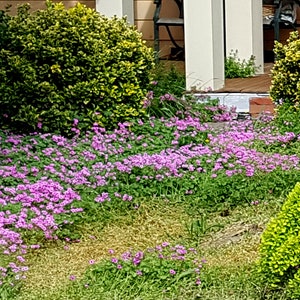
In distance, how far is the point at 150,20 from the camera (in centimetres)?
1174

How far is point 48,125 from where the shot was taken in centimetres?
754

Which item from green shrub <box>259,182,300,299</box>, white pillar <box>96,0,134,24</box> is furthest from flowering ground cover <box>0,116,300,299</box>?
white pillar <box>96,0,134,24</box>

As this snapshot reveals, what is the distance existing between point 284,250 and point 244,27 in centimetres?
636

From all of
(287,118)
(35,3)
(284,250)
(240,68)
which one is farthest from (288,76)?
(35,3)

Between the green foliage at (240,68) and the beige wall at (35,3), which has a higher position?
the beige wall at (35,3)

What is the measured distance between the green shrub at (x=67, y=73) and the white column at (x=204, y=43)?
1.04 metres

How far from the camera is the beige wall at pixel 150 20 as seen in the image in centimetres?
1170

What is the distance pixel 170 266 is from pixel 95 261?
597 mm

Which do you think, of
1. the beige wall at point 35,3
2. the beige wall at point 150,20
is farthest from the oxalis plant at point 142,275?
the beige wall at point 35,3

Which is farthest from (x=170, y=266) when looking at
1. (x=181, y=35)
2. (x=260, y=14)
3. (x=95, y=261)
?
(x=181, y=35)

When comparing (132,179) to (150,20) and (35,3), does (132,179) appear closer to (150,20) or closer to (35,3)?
(150,20)

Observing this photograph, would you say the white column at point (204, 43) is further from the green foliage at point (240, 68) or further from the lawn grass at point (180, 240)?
the lawn grass at point (180, 240)

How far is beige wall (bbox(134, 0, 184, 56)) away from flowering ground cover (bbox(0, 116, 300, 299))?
13.4 feet

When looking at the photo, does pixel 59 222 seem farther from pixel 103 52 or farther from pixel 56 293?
pixel 103 52
